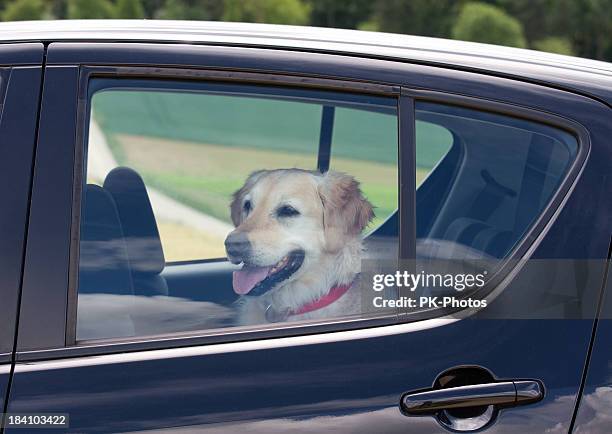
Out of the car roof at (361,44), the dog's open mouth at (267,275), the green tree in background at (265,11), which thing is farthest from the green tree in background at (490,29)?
the dog's open mouth at (267,275)

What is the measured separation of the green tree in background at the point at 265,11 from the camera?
97.7 ft

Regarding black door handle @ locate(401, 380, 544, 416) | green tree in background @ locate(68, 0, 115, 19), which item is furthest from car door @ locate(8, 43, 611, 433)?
green tree in background @ locate(68, 0, 115, 19)

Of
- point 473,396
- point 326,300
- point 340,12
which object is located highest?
point 340,12

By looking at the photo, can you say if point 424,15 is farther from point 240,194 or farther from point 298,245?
point 298,245

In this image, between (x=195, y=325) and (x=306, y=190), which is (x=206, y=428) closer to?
(x=195, y=325)

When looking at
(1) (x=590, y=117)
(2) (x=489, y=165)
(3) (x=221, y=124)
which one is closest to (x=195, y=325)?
(2) (x=489, y=165)

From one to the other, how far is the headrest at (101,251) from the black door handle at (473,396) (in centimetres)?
59

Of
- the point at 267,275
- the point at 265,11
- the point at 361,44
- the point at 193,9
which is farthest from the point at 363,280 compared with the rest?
the point at 193,9

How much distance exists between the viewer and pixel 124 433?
5.44 ft

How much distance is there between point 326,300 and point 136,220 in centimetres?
43

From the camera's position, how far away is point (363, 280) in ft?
6.00

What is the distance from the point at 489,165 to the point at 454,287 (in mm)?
284

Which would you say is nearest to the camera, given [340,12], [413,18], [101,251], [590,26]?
[101,251]

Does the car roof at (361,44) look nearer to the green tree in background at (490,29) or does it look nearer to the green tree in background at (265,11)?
the green tree in background at (490,29)
